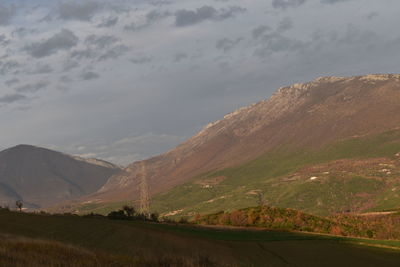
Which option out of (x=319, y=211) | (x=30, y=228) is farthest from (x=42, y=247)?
(x=319, y=211)

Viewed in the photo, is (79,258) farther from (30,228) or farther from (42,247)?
(30,228)

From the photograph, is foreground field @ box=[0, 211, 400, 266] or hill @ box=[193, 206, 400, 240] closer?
foreground field @ box=[0, 211, 400, 266]

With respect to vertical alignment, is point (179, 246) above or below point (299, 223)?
above

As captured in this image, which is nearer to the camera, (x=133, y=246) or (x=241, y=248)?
(x=133, y=246)

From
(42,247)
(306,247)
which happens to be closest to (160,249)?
(42,247)

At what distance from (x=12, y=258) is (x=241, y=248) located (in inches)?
878

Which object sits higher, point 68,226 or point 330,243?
point 68,226

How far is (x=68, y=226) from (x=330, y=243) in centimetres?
2355

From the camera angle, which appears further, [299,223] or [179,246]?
[299,223]

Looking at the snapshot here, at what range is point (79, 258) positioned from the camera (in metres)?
19.0

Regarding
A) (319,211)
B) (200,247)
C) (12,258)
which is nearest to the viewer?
(12,258)

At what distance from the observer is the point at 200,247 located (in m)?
34.2

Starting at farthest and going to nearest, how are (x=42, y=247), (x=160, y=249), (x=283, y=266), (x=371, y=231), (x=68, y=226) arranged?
(x=371, y=231)
(x=68, y=226)
(x=160, y=249)
(x=283, y=266)
(x=42, y=247)

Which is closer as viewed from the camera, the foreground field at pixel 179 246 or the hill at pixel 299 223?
the foreground field at pixel 179 246
